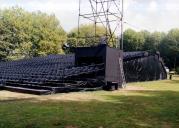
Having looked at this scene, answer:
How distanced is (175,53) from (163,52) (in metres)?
3.16

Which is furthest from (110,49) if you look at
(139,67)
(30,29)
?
(30,29)

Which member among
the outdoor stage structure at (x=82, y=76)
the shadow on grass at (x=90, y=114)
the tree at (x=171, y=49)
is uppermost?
the tree at (x=171, y=49)

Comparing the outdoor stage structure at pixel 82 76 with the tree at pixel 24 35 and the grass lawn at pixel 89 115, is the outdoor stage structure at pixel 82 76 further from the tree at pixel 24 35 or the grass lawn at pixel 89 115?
the tree at pixel 24 35

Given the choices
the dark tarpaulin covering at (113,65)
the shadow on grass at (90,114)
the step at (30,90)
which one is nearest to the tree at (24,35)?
the dark tarpaulin covering at (113,65)

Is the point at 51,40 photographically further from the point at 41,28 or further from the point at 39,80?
the point at 39,80

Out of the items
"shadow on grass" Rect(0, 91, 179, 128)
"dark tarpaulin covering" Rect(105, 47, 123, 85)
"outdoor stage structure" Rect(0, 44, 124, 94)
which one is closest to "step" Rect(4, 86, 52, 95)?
"outdoor stage structure" Rect(0, 44, 124, 94)

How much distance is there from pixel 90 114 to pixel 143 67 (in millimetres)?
19620

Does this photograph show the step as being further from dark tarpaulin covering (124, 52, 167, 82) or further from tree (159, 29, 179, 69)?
tree (159, 29, 179, 69)

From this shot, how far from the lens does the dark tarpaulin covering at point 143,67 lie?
2691 cm

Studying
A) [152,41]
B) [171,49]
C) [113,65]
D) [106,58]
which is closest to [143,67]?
[113,65]

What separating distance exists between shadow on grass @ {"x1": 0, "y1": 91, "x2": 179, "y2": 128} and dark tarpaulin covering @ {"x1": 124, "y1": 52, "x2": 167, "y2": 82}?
538 inches

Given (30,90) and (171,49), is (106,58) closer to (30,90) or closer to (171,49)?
(30,90)

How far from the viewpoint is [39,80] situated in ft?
65.8

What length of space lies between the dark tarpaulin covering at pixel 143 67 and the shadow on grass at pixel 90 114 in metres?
13.7
